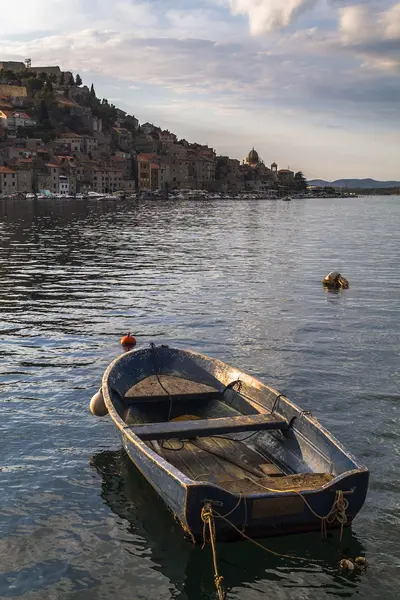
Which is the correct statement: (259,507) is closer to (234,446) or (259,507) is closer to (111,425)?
(234,446)

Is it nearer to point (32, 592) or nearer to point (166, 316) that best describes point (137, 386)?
point (32, 592)

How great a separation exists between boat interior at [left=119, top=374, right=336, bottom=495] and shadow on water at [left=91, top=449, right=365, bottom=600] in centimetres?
78

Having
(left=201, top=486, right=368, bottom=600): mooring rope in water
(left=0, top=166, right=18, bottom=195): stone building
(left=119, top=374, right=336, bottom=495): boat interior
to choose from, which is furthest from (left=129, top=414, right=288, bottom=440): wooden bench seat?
(left=0, top=166, right=18, bottom=195): stone building

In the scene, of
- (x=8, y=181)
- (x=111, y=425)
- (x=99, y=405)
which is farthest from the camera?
(x=8, y=181)

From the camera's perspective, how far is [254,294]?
98.5ft

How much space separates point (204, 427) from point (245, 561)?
8.10 ft

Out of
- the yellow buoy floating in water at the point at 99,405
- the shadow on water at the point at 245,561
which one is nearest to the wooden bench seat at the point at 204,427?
the shadow on water at the point at 245,561

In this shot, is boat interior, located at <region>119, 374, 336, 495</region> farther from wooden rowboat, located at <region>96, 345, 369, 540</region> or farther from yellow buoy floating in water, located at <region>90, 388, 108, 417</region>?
yellow buoy floating in water, located at <region>90, 388, 108, 417</region>

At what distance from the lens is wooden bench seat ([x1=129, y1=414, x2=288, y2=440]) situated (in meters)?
10.6

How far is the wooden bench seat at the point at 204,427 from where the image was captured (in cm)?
1055

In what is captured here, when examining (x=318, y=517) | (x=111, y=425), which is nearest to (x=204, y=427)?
(x=318, y=517)

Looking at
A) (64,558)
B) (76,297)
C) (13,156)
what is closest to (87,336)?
(76,297)

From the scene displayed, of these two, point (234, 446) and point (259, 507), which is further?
point (234, 446)

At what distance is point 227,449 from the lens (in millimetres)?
11188
